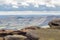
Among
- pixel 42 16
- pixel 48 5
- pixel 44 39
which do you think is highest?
pixel 48 5

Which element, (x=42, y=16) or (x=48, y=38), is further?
(x=42, y=16)

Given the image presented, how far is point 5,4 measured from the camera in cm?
429

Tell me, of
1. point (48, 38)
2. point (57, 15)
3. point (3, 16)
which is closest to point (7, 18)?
point (3, 16)

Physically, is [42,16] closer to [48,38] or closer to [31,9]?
[31,9]

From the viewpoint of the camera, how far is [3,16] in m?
4.28

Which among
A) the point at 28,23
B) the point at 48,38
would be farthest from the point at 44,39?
the point at 28,23

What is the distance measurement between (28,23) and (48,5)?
74 centimetres

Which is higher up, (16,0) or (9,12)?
(16,0)

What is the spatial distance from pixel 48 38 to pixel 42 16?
3.05 metres

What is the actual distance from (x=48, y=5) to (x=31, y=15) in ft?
1.77

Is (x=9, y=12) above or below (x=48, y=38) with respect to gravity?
above

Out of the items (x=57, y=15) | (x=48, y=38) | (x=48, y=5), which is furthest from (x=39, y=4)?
(x=48, y=38)

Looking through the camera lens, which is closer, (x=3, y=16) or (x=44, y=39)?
(x=44, y=39)

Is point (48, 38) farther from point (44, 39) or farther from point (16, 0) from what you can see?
point (16, 0)
